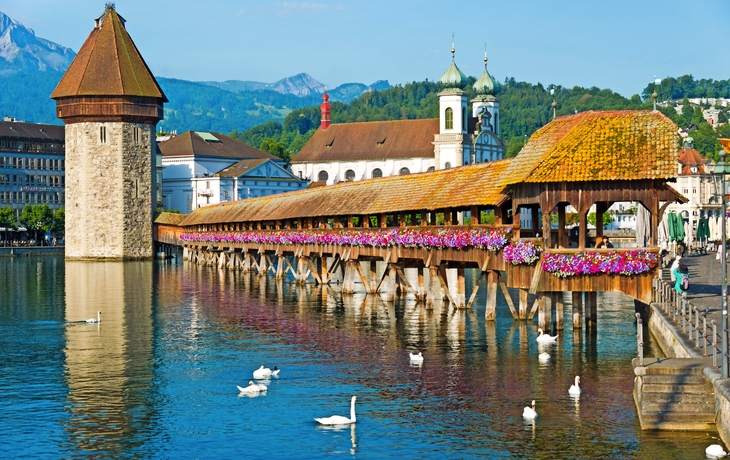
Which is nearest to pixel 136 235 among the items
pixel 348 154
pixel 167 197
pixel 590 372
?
pixel 167 197

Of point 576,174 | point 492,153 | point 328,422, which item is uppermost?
point 492,153

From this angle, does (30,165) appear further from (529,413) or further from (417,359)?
(529,413)

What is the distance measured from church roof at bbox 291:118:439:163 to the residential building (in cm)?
3174

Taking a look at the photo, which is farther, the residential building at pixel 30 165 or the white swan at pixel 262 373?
the residential building at pixel 30 165

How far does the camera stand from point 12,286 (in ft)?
209

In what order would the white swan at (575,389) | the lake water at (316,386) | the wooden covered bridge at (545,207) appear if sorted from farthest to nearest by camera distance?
1. the wooden covered bridge at (545,207)
2. the white swan at (575,389)
3. the lake water at (316,386)

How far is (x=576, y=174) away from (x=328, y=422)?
37.4ft

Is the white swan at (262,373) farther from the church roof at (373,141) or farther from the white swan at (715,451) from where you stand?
the church roof at (373,141)

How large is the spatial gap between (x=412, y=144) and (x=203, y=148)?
26613 millimetres

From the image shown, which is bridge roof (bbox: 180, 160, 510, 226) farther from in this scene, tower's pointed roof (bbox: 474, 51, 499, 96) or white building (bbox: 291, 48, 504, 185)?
tower's pointed roof (bbox: 474, 51, 499, 96)

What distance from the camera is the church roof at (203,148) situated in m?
145

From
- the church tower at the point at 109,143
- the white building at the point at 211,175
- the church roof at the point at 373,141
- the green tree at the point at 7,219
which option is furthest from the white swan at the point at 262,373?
the church roof at the point at 373,141

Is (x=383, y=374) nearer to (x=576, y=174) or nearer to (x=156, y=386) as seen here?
(x=156, y=386)

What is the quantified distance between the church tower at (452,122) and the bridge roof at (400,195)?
8057cm
